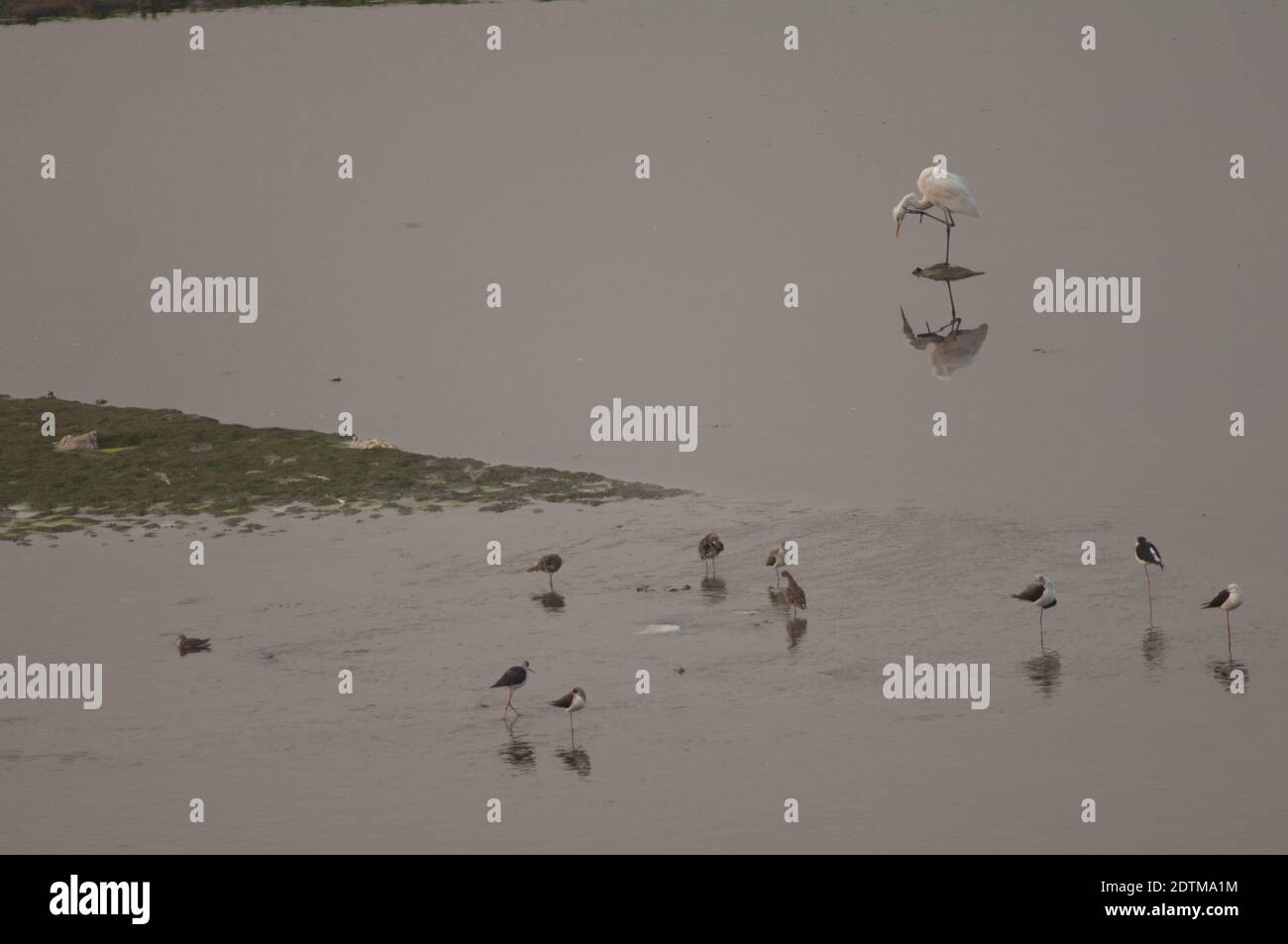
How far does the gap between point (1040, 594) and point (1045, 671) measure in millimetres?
1088


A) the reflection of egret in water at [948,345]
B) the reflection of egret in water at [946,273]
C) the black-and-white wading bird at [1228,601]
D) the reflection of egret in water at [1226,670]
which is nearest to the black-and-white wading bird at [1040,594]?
the black-and-white wading bird at [1228,601]

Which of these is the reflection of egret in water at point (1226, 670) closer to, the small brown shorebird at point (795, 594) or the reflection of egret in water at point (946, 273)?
the small brown shorebird at point (795, 594)

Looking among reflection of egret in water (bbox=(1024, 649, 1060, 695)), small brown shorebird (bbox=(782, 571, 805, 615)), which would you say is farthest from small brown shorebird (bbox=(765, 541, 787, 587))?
reflection of egret in water (bbox=(1024, 649, 1060, 695))

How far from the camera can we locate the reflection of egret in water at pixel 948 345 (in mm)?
26241

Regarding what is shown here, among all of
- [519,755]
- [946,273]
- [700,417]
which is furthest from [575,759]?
[946,273]

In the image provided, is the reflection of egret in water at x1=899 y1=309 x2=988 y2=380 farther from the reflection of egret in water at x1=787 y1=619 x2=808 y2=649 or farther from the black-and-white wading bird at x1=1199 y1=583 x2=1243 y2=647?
the black-and-white wading bird at x1=1199 y1=583 x2=1243 y2=647

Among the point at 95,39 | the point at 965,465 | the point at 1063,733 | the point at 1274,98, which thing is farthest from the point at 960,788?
the point at 95,39

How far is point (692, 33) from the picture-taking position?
4991 cm

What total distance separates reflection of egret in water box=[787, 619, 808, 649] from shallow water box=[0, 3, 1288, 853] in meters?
0.09

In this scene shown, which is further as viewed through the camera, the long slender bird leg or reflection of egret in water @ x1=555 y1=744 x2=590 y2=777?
the long slender bird leg

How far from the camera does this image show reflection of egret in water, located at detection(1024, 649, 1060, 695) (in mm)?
16047

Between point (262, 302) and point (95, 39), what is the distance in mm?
25582

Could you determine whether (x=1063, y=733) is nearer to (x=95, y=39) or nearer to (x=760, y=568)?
(x=760, y=568)

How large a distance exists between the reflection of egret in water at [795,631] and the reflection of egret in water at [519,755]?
Result: 2920mm
